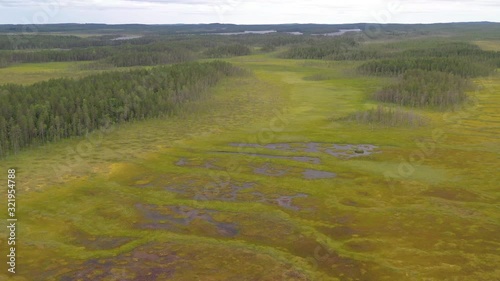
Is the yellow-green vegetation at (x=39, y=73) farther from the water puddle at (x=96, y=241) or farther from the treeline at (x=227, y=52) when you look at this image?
the water puddle at (x=96, y=241)

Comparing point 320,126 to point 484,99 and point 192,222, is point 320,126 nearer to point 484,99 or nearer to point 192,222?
point 192,222

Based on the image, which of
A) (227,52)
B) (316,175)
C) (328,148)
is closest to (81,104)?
(328,148)

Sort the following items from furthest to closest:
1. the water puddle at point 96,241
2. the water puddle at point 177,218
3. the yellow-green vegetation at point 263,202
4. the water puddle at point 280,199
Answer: the water puddle at point 280,199, the water puddle at point 177,218, the water puddle at point 96,241, the yellow-green vegetation at point 263,202

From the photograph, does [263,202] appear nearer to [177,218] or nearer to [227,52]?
[177,218]

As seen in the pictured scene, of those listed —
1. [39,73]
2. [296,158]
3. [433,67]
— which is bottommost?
[296,158]

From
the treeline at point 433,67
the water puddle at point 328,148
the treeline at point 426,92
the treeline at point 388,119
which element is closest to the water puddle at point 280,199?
the water puddle at point 328,148
